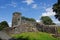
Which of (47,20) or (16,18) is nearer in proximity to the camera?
(16,18)

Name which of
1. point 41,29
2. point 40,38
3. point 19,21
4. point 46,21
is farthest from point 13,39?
point 46,21

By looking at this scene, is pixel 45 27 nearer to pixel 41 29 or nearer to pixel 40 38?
pixel 41 29

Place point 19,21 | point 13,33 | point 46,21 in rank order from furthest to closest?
point 46,21
point 19,21
point 13,33

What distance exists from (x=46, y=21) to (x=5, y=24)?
105 feet

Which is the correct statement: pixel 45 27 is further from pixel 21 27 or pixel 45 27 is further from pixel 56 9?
pixel 56 9

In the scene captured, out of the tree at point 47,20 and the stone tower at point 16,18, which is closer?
the stone tower at point 16,18

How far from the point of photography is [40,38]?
5431 centimetres

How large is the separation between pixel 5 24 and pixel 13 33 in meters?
29.2

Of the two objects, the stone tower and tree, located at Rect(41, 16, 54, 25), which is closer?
the stone tower

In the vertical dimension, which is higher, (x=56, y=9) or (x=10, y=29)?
(x=56, y=9)

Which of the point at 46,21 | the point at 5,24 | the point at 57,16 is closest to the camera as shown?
the point at 57,16

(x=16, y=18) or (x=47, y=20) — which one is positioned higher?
(x=16, y=18)

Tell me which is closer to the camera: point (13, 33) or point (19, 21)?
point (13, 33)

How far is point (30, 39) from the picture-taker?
53219 mm
